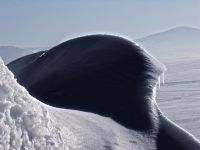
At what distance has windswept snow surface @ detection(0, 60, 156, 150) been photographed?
1901 millimetres

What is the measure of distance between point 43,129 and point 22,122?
0.11 meters

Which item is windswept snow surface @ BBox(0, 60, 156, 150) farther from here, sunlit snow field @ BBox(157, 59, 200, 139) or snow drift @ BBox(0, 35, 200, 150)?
sunlit snow field @ BBox(157, 59, 200, 139)

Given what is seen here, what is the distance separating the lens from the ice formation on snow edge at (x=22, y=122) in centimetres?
188

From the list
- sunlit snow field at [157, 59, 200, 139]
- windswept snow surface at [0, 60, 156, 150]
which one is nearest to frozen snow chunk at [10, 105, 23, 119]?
windswept snow surface at [0, 60, 156, 150]

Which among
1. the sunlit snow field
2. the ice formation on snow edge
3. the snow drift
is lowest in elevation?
the sunlit snow field

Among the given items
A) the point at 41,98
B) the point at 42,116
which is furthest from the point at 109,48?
the point at 42,116

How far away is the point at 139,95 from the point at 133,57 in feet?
1.71

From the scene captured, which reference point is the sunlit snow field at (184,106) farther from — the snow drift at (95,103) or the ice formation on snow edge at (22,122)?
the ice formation on snow edge at (22,122)

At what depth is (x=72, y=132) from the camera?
2.30m

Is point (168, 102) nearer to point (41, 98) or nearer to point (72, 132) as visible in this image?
point (41, 98)

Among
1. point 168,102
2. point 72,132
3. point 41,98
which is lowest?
point 168,102

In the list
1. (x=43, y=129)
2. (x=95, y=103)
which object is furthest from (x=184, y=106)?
(x=43, y=129)

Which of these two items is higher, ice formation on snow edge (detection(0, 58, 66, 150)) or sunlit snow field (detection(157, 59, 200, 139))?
ice formation on snow edge (detection(0, 58, 66, 150))

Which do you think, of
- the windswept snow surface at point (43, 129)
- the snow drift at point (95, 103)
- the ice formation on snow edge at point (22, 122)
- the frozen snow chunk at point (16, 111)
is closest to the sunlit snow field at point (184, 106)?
the snow drift at point (95, 103)
